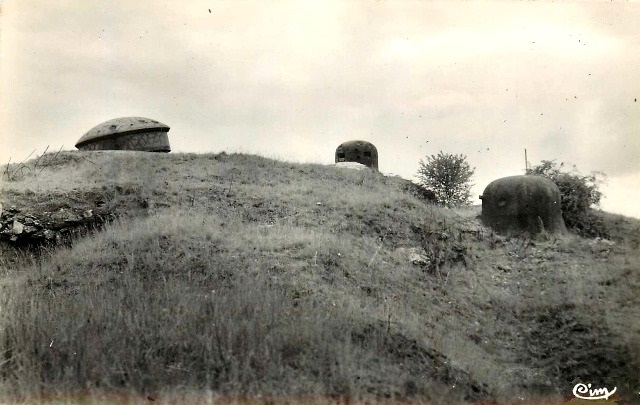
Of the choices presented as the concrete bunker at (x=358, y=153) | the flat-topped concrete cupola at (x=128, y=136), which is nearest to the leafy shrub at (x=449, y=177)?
the concrete bunker at (x=358, y=153)

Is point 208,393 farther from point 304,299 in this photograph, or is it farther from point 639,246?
point 639,246

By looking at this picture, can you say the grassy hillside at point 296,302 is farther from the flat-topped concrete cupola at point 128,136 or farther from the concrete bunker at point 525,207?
the flat-topped concrete cupola at point 128,136

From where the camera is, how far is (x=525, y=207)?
50.1 ft

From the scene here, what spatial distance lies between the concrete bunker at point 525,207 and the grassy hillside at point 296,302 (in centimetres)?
65

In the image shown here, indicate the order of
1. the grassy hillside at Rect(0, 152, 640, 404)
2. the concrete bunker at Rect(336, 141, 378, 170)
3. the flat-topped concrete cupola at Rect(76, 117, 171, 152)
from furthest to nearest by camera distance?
the concrete bunker at Rect(336, 141, 378, 170)
the flat-topped concrete cupola at Rect(76, 117, 171, 152)
the grassy hillside at Rect(0, 152, 640, 404)

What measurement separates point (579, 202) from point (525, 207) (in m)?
3.45

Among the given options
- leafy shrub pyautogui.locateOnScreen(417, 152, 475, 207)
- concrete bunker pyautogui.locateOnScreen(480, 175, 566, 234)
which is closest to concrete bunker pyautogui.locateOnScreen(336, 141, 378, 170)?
leafy shrub pyautogui.locateOnScreen(417, 152, 475, 207)

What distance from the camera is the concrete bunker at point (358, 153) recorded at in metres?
27.8

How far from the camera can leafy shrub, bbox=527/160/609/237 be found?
16688mm

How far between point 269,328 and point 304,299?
189 cm

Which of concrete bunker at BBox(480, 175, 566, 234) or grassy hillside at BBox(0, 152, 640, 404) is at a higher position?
concrete bunker at BBox(480, 175, 566, 234)

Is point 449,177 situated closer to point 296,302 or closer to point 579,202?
point 579,202

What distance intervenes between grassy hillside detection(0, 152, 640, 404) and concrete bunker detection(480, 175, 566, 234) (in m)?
0.65

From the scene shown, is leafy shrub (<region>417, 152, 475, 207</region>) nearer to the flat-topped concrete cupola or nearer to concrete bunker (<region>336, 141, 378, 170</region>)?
concrete bunker (<region>336, 141, 378, 170</region>)
